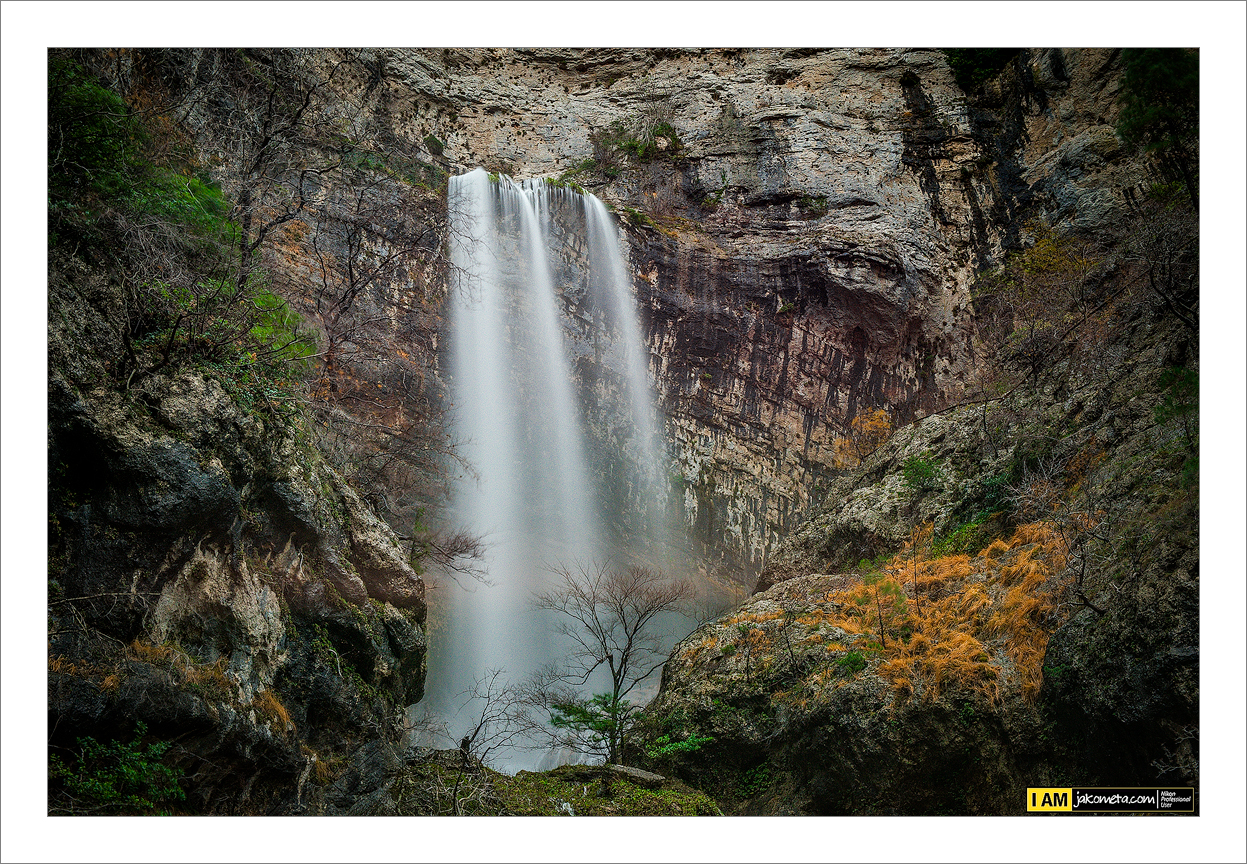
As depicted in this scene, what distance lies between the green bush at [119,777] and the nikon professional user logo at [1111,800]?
22.6 feet

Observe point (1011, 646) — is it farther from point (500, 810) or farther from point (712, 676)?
point (500, 810)

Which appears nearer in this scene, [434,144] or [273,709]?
[273,709]

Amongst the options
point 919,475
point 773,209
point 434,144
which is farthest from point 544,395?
point 919,475

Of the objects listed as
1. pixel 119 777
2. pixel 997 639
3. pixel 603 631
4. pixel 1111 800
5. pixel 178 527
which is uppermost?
pixel 178 527

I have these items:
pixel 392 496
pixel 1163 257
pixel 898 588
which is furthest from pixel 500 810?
pixel 1163 257

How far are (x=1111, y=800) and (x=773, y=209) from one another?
14.6 metres

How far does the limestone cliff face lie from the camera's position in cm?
1605

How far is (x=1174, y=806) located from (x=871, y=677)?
2.52 meters

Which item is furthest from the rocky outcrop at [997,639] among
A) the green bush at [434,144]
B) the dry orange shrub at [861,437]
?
the green bush at [434,144]

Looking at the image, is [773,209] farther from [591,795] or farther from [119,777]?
[119,777]

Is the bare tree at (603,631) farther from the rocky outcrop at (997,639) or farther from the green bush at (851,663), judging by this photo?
the green bush at (851,663)

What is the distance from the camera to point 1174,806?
529 centimetres

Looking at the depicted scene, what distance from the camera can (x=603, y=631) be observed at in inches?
446

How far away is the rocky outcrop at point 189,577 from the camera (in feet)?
16.2
